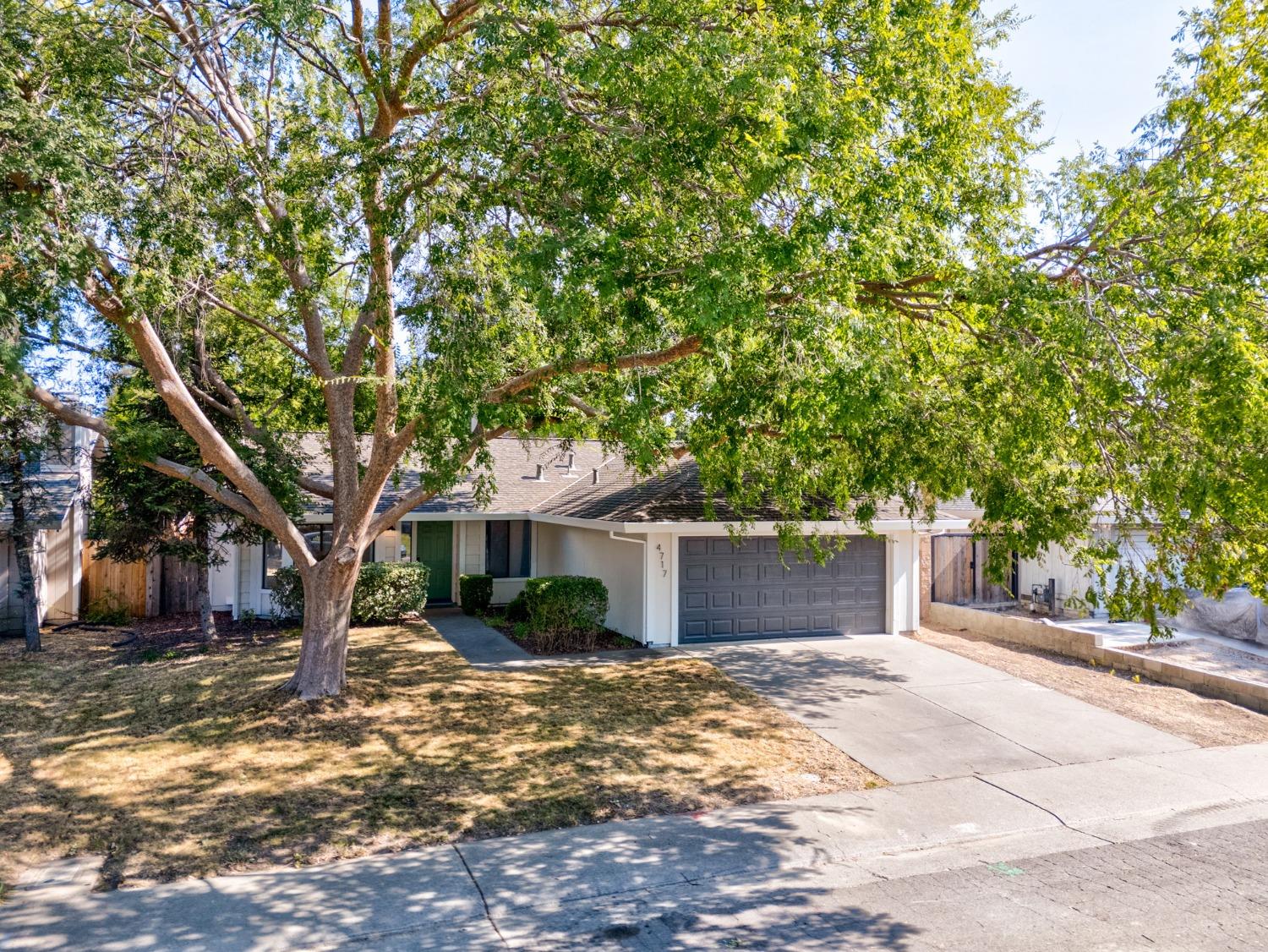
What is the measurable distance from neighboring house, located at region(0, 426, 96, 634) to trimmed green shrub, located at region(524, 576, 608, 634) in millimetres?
8228

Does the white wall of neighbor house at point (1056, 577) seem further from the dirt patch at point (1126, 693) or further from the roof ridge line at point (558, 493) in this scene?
the roof ridge line at point (558, 493)

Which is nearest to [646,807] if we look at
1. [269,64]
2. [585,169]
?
[585,169]

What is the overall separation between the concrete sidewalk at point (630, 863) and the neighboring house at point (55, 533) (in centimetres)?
1019

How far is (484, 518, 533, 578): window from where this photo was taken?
64.9ft

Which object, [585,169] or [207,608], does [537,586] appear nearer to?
[207,608]

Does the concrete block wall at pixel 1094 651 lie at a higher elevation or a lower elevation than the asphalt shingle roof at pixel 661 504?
lower

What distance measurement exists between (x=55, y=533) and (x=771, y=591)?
1449 cm

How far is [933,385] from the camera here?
9320 millimetres

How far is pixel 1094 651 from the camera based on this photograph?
557 inches

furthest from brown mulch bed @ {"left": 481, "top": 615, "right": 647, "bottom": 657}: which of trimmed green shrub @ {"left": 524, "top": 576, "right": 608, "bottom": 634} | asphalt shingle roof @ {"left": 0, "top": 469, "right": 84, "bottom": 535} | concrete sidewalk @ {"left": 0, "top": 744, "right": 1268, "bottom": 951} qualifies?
asphalt shingle roof @ {"left": 0, "top": 469, "right": 84, "bottom": 535}

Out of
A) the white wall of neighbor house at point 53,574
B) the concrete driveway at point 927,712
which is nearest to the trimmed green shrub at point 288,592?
the white wall of neighbor house at point 53,574

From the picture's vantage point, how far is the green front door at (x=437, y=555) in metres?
19.3

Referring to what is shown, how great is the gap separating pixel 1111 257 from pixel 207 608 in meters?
15.2

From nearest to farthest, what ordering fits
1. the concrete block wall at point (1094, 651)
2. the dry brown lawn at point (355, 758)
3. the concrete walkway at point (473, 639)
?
1. the dry brown lawn at point (355, 758)
2. the concrete block wall at point (1094, 651)
3. the concrete walkway at point (473, 639)
